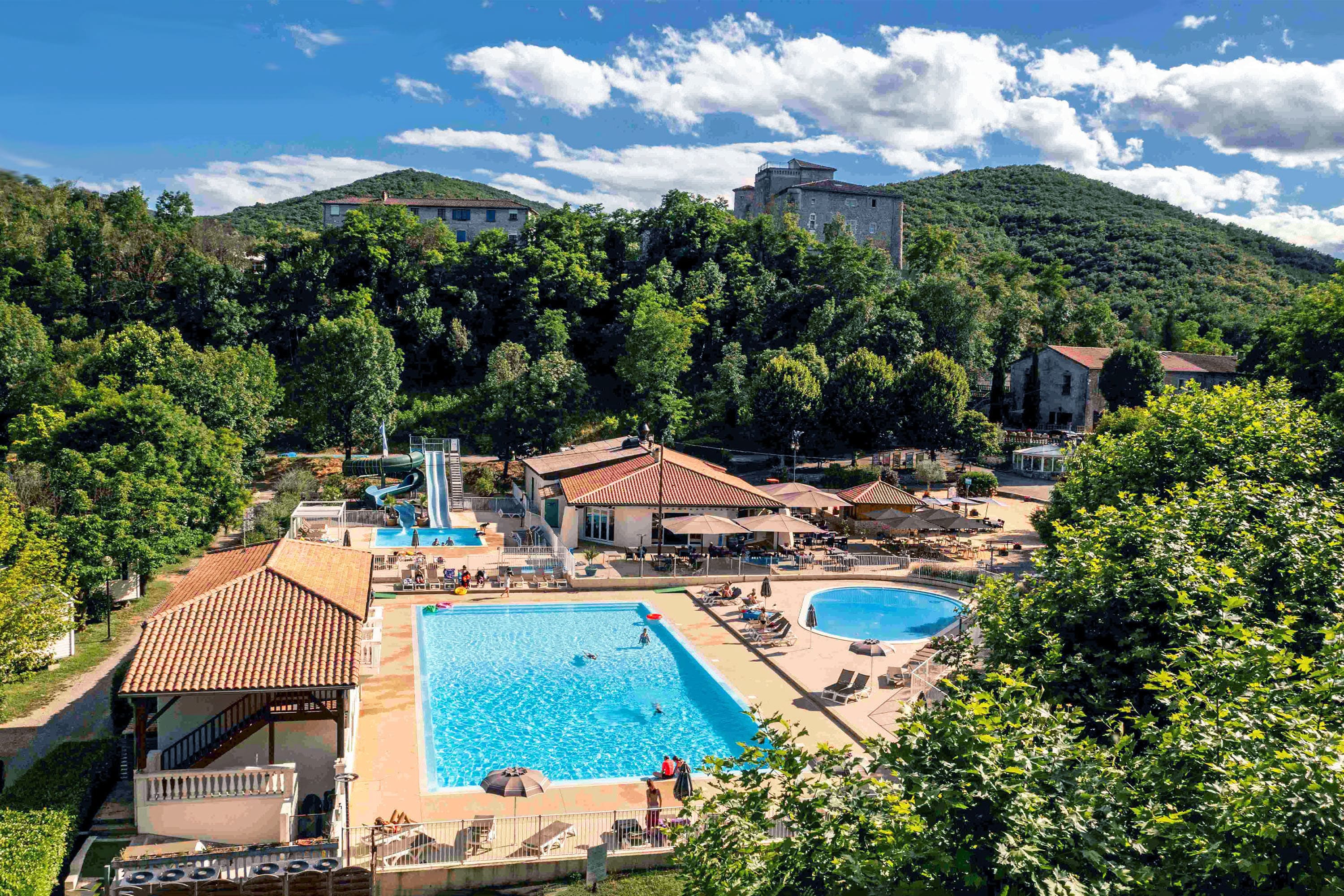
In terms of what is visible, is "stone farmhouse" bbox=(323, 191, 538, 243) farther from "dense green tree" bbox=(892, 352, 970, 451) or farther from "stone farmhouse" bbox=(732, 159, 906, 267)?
"dense green tree" bbox=(892, 352, 970, 451)

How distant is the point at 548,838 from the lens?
45.8ft

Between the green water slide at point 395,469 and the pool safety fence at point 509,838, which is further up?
the green water slide at point 395,469

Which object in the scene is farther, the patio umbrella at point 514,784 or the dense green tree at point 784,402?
the dense green tree at point 784,402

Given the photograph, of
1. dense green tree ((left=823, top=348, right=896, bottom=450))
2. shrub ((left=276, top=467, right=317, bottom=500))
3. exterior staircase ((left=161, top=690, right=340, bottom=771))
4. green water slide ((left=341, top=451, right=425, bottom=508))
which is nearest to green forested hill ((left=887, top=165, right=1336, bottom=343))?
dense green tree ((left=823, top=348, right=896, bottom=450))

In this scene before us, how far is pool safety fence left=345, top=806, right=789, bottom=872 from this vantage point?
44.5ft

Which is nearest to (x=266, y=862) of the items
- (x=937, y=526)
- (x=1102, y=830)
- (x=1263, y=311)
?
(x=1102, y=830)

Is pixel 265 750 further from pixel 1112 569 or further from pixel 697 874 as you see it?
pixel 1112 569

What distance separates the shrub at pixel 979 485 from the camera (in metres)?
46.2

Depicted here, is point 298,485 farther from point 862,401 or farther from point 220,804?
point 220,804

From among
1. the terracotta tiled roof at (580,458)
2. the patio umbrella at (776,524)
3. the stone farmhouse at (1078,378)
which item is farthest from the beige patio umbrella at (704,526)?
the stone farmhouse at (1078,378)

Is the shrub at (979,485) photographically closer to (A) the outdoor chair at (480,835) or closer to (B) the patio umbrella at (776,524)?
(B) the patio umbrella at (776,524)

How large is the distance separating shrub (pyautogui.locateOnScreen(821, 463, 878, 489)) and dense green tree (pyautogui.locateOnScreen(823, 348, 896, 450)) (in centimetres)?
386

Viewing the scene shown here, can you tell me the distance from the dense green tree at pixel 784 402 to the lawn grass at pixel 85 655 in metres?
31.9

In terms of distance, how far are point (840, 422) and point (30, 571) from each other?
41.3 meters
